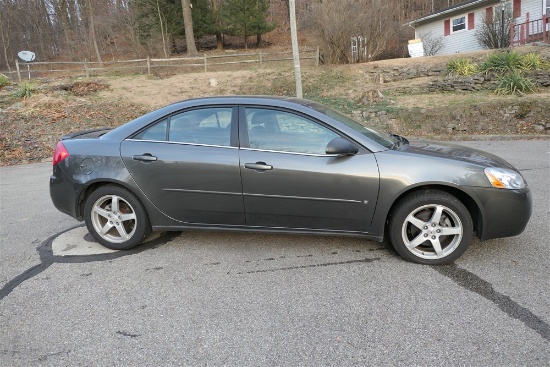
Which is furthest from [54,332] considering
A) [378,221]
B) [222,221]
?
[378,221]

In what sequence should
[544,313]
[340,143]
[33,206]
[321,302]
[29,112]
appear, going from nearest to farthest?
[544,313] < [321,302] < [340,143] < [33,206] < [29,112]

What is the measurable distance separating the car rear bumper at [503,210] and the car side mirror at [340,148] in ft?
3.56

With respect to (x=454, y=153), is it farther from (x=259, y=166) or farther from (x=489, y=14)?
(x=489, y=14)

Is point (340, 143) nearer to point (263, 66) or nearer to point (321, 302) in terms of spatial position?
Result: point (321, 302)

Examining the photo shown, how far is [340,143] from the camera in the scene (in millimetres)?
3457

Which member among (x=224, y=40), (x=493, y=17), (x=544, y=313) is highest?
(x=224, y=40)

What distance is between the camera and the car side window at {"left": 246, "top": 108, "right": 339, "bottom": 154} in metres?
3.60

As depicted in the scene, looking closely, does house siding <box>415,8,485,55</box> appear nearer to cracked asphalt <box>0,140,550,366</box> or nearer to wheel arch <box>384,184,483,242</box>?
wheel arch <box>384,184,483,242</box>

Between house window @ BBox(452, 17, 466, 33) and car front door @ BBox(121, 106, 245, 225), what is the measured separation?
25.2 meters

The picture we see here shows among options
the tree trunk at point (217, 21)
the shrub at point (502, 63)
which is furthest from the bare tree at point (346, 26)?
the tree trunk at point (217, 21)

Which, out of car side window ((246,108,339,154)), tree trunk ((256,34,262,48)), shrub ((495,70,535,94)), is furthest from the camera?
tree trunk ((256,34,262,48))

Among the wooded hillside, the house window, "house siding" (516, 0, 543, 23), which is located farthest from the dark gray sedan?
the house window

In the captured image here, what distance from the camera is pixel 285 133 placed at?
12.1ft

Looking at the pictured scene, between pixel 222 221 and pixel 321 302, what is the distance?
129cm
